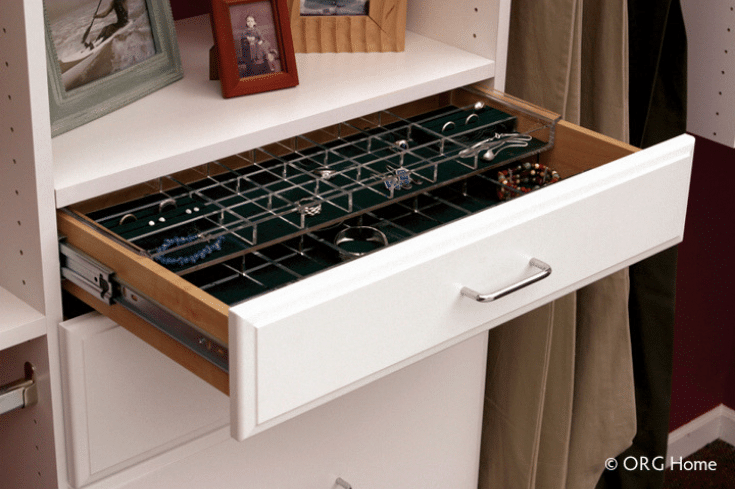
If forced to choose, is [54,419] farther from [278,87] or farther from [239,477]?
[278,87]

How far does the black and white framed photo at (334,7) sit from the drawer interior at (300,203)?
15 centimetres

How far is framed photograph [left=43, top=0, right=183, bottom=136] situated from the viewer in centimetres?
113

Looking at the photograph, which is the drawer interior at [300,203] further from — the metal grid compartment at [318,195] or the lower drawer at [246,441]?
the lower drawer at [246,441]

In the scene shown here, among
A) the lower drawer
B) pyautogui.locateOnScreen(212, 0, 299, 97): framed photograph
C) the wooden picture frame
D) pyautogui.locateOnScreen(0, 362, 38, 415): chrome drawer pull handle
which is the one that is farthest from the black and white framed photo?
pyautogui.locateOnScreen(0, 362, 38, 415): chrome drawer pull handle

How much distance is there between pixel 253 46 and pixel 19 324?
448 millimetres

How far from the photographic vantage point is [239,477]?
4.31 ft

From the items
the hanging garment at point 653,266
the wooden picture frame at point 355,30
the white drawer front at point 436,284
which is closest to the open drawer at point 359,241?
the white drawer front at point 436,284

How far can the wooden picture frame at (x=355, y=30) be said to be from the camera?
56.2 inches

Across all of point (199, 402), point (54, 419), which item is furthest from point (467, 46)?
point (54, 419)

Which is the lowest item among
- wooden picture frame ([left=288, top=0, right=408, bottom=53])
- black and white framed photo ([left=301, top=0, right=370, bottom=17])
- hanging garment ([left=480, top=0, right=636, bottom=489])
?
hanging garment ([left=480, top=0, right=636, bottom=489])

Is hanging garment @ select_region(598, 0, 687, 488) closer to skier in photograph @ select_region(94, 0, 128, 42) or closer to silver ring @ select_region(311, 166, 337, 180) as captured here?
silver ring @ select_region(311, 166, 337, 180)

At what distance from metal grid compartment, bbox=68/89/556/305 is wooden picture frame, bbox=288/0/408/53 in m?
0.10

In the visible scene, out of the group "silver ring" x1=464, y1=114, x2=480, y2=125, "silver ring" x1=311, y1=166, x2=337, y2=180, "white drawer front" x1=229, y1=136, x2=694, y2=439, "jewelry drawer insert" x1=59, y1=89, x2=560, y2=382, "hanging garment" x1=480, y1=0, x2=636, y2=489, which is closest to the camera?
"white drawer front" x1=229, y1=136, x2=694, y2=439

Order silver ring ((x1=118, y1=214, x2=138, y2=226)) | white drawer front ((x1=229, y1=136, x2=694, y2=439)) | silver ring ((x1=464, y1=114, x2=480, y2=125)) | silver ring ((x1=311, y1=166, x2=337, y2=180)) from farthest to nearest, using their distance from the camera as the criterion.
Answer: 1. silver ring ((x1=464, y1=114, x2=480, y2=125))
2. silver ring ((x1=311, y1=166, x2=337, y2=180))
3. silver ring ((x1=118, y1=214, x2=138, y2=226))
4. white drawer front ((x1=229, y1=136, x2=694, y2=439))
